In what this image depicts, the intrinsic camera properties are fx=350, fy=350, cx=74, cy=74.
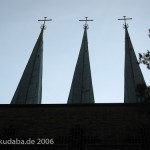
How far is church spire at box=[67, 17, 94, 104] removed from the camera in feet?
108

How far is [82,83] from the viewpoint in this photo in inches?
1342

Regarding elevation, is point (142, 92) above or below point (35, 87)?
below

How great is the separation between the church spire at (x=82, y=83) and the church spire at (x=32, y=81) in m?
3.63

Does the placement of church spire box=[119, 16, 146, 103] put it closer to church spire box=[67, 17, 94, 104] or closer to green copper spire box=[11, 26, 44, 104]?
church spire box=[67, 17, 94, 104]

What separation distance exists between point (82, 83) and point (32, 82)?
5205 millimetres
